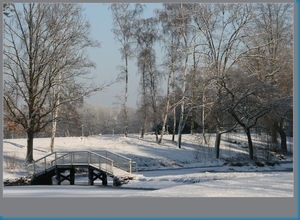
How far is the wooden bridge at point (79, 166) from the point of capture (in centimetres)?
2670

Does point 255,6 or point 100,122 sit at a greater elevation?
point 255,6

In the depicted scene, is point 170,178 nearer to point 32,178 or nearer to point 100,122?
point 32,178

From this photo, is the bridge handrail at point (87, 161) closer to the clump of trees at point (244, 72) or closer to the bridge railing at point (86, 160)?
the bridge railing at point (86, 160)

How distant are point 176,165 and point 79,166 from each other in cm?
1148

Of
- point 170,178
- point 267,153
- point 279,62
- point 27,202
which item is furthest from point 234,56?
point 27,202

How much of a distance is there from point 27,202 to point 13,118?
16.5m

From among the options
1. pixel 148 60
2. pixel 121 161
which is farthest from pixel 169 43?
pixel 121 161

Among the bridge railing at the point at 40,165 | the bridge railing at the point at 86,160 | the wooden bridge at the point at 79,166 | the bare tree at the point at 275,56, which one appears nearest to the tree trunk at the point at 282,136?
the bare tree at the point at 275,56

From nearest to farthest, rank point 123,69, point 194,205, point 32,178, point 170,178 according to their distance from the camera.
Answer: point 194,205, point 170,178, point 32,178, point 123,69

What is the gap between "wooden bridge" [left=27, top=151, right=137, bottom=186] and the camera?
26.7 metres

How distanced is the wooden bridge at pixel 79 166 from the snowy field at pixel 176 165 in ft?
2.48

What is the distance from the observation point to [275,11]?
3719 cm

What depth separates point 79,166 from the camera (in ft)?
92.6

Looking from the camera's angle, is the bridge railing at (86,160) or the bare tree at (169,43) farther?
the bare tree at (169,43)
